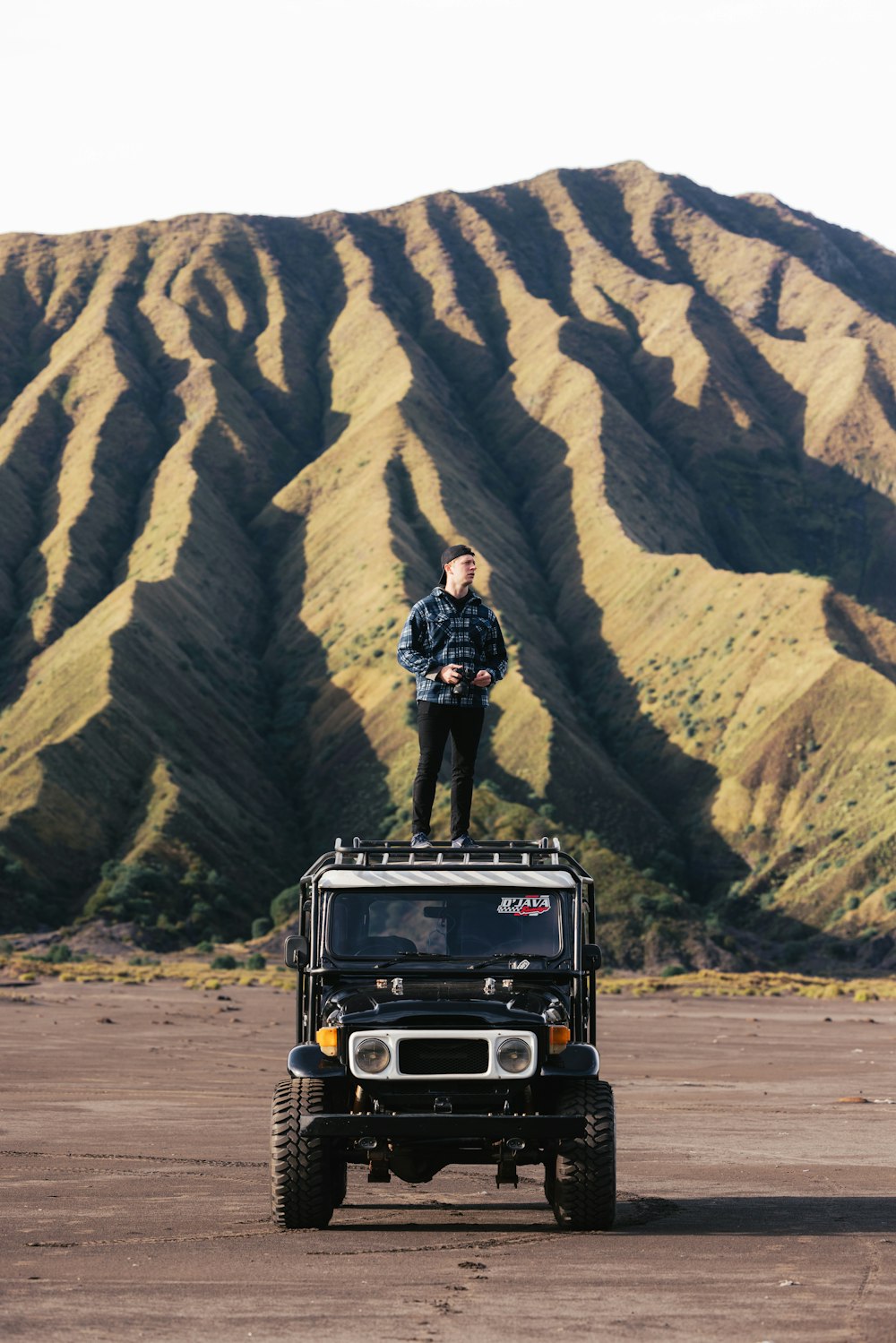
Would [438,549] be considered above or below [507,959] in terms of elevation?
above

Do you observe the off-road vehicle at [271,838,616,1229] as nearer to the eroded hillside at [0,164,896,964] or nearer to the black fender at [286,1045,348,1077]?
the black fender at [286,1045,348,1077]

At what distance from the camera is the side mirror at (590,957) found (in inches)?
526

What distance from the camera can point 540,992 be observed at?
524 inches

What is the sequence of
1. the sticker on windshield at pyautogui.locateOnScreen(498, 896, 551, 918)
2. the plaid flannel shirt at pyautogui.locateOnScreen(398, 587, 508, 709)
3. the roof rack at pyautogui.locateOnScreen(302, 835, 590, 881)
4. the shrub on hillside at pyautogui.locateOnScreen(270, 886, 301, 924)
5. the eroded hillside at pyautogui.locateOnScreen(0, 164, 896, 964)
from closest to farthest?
the sticker on windshield at pyautogui.locateOnScreen(498, 896, 551, 918), the roof rack at pyautogui.locateOnScreen(302, 835, 590, 881), the plaid flannel shirt at pyautogui.locateOnScreen(398, 587, 508, 709), the shrub on hillside at pyautogui.locateOnScreen(270, 886, 301, 924), the eroded hillside at pyautogui.locateOnScreen(0, 164, 896, 964)

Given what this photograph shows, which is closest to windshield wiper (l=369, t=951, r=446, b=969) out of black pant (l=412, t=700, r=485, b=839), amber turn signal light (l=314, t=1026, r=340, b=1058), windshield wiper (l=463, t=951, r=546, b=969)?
windshield wiper (l=463, t=951, r=546, b=969)

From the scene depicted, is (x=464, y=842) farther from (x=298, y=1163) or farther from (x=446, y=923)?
(x=298, y=1163)

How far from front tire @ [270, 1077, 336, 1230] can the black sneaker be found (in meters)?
2.22

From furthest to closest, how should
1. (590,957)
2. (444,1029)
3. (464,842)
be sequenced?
(464,842), (590,957), (444,1029)

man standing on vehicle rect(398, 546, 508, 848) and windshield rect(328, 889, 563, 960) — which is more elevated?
man standing on vehicle rect(398, 546, 508, 848)

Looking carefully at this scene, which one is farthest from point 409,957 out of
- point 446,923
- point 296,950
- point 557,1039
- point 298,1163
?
point 298,1163

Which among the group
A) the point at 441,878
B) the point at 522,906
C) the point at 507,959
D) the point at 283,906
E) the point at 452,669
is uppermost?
the point at 283,906

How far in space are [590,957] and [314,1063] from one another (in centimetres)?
220

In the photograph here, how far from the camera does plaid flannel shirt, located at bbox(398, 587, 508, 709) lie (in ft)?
50.3

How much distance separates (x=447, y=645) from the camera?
15477mm
